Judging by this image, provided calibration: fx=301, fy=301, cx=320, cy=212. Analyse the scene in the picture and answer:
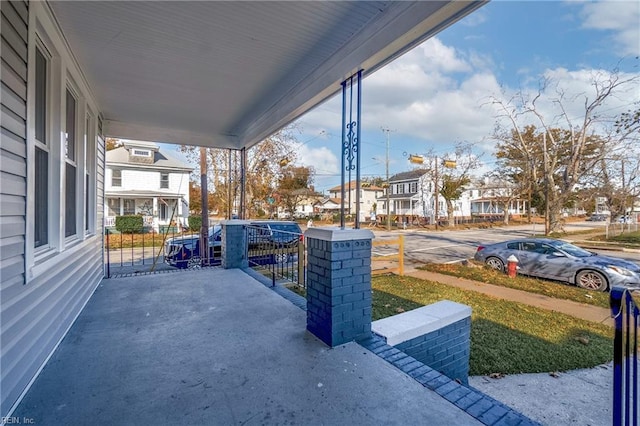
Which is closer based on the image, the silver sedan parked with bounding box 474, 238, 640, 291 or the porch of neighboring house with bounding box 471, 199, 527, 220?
the silver sedan parked with bounding box 474, 238, 640, 291

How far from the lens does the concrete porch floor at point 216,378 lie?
1611 mm

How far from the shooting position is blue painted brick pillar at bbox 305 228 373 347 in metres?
2.40

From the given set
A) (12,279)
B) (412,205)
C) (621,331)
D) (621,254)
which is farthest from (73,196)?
(412,205)

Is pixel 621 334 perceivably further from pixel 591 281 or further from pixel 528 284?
pixel 591 281

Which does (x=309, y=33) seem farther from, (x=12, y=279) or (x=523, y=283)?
(x=523, y=283)

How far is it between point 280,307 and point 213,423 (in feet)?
6.11

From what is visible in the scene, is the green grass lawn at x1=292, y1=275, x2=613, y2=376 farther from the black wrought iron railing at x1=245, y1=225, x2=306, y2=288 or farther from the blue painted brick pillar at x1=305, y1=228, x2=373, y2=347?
the blue painted brick pillar at x1=305, y1=228, x2=373, y2=347

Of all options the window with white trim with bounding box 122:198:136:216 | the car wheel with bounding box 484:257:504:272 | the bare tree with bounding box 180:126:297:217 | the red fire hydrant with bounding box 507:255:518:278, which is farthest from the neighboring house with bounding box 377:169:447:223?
the red fire hydrant with bounding box 507:255:518:278

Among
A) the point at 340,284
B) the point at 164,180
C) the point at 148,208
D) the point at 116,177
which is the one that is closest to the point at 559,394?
the point at 340,284

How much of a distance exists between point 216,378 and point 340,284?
108cm

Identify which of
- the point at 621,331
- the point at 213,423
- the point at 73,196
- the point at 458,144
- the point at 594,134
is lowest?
the point at 213,423

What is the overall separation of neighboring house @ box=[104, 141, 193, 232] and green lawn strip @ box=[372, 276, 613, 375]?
15.3 metres

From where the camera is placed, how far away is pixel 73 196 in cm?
317

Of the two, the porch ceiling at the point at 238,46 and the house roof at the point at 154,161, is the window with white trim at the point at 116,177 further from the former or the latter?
the porch ceiling at the point at 238,46
